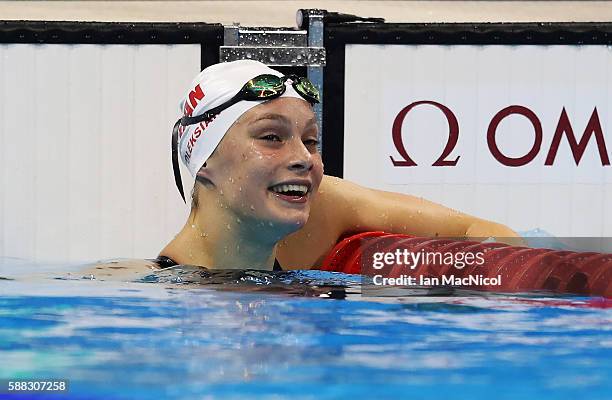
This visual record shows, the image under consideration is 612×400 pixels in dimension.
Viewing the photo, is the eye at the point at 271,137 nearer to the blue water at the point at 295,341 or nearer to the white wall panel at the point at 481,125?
the blue water at the point at 295,341

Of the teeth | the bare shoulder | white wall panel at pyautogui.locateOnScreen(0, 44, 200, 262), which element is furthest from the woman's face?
white wall panel at pyautogui.locateOnScreen(0, 44, 200, 262)

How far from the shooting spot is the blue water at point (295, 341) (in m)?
3.45

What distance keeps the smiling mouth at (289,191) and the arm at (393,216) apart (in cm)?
76

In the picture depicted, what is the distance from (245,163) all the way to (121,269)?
1307 millimetres

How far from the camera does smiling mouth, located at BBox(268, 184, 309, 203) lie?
5.31 meters

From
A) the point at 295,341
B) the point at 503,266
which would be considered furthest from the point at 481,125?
the point at 295,341

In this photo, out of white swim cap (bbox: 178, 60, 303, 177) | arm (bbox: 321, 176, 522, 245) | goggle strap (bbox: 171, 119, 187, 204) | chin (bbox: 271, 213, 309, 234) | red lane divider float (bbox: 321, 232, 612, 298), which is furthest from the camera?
arm (bbox: 321, 176, 522, 245)

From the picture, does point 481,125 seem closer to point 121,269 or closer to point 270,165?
point 270,165

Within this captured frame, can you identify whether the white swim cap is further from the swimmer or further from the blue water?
the blue water

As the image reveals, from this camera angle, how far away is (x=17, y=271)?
6449 millimetres

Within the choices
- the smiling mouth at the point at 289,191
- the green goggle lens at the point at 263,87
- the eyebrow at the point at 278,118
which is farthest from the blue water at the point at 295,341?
the green goggle lens at the point at 263,87

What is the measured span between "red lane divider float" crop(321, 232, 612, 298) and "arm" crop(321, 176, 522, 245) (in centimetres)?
26

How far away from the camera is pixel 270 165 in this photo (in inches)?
209

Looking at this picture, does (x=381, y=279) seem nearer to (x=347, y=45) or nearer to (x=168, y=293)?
(x=168, y=293)
